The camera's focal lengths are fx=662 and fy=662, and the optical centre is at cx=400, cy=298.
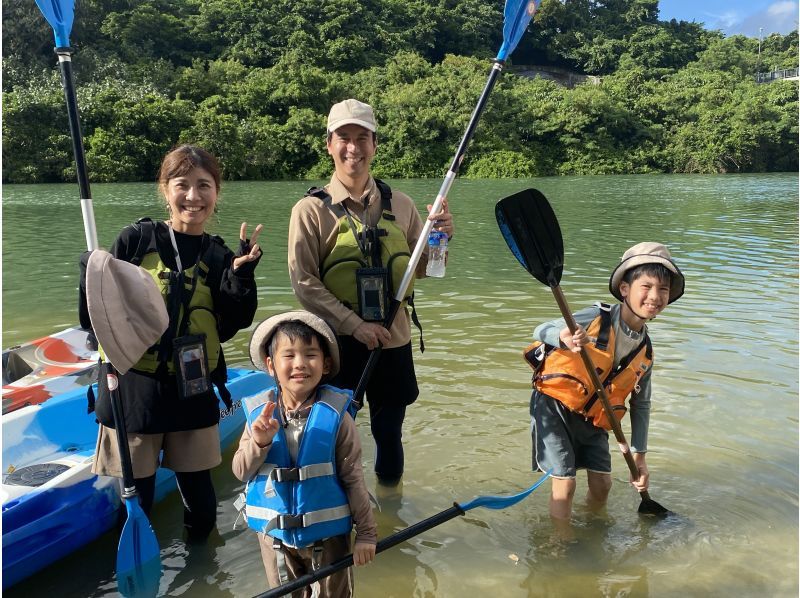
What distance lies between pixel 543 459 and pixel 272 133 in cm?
4001

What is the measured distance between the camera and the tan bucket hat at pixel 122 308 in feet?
7.57

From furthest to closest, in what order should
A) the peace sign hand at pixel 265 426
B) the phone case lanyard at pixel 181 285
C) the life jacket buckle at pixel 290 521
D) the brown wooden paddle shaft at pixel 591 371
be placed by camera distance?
the brown wooden paddle shaft at pixel 591 371
the phone case lanyard at pixel 181 285
the life jacket buckle at pixel 290 521
the peace sign hand at pixel 265 426

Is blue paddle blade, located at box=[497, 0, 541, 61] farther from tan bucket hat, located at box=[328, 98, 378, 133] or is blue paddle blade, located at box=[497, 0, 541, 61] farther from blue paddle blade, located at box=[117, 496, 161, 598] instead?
blue paddle blade, located at box=[117, 496, 161, 598]

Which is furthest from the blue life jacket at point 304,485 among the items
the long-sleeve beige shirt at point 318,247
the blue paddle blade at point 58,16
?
→ the blue paddle blade at point 58,16

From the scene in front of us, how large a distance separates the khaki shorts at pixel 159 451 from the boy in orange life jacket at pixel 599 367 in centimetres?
146

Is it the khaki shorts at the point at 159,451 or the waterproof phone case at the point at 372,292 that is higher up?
the waterproof phone case at the point at 372,292

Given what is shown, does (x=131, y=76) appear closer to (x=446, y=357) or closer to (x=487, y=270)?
(x=487, y=270)

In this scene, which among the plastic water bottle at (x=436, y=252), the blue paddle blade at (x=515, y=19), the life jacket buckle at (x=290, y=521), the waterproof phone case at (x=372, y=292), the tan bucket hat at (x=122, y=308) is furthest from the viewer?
the blue paddle blade at (x=515, y=19)

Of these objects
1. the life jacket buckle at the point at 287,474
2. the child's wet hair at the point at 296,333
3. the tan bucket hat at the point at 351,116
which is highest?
the tan bucket hat at the point at 351,116

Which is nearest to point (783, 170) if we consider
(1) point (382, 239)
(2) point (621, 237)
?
(2) point (621, 237)

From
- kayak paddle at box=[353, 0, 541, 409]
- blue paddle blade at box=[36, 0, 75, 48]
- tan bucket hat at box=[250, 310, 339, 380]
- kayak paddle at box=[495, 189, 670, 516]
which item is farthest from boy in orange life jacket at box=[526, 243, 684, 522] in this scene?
blue paddle blade at box=[36, 0, 75, 48]

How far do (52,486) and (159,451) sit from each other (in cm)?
60

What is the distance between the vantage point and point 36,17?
45938mm

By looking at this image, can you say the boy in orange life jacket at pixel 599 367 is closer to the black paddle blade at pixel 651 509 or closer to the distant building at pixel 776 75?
the black paddle blade at pixel 651 509
